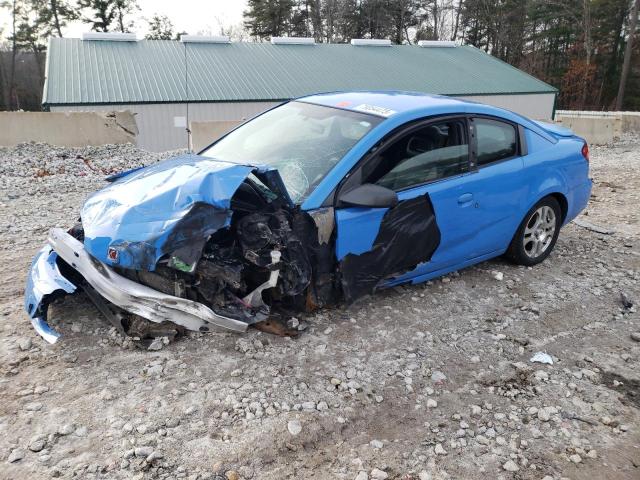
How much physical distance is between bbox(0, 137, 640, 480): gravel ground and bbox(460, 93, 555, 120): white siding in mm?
26461

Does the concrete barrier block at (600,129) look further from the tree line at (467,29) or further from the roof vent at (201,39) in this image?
the tree line at (467,29)

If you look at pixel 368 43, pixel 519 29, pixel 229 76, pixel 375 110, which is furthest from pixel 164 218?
pixel 519 29

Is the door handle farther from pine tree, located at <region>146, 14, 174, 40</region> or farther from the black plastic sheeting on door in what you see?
pine tree, located at <region>146, 14, 174, 40</region>

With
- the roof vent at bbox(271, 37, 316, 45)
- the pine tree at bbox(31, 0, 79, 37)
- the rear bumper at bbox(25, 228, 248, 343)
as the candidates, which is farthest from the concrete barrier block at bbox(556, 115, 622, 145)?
the pine tree at bbox(31, 0, 79, 37)

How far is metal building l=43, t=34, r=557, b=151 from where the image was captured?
21434 mm

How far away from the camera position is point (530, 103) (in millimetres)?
29297

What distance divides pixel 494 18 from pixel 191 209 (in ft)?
149

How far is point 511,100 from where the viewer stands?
1121 inches

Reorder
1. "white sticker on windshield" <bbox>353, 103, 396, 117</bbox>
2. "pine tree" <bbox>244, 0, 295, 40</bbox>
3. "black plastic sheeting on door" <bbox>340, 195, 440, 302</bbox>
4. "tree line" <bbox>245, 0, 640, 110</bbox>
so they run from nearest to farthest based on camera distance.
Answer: "black plastic sheeting on door" <bbox>340, 195, 440, 302</bbox>, "white sticker on windshield" <bbox>353, 103, 396, 117</bbox>, "tree line" <bbox>245, 0, 640, 110</bbox>, "pine tree" <bbox>244, 0, 295, 40</bbox>

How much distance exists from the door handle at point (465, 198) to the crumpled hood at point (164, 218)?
1.63 meters

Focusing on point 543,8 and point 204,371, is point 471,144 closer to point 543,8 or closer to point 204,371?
point 204,371

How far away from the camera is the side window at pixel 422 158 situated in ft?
11.8

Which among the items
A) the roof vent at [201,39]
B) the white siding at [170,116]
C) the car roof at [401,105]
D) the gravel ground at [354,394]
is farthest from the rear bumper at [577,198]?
the roof vent at [201,39]

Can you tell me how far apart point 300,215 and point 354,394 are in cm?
117
